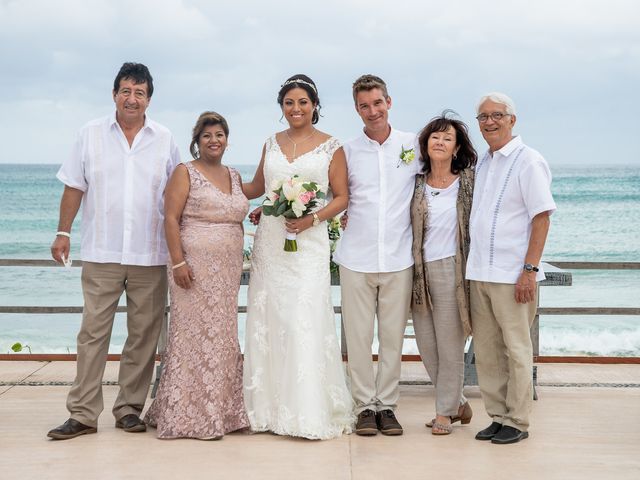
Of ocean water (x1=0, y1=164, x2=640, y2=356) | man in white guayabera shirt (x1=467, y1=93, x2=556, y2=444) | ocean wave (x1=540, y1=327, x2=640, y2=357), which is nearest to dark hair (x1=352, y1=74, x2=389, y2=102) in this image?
man in white guayabera shirt (x1=467, y1=93, x2=556, y2=444)

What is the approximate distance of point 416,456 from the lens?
4.88m

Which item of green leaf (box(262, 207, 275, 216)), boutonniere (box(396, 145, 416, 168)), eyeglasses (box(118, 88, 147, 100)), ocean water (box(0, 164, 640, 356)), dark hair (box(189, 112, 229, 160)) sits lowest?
ocean water (box(0, 164, 640, 356))

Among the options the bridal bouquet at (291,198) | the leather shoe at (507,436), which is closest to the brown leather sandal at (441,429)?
the leather shoe at (507,436)

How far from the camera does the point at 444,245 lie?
5.15 meters

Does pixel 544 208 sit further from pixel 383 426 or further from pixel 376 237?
pixel 383 426

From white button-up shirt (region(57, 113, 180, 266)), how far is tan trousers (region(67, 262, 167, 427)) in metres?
0.11

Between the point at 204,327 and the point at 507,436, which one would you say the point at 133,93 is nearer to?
Answer: the point at 204,327

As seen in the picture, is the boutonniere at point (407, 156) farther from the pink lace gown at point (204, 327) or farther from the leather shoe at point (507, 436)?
the leather shoe at point (507, 436)

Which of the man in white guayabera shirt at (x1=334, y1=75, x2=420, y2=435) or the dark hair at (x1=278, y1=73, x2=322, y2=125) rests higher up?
the dark hair at (x1=278, y1=73, x2=322, y2=125)

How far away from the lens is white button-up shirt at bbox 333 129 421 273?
5195 millimetres

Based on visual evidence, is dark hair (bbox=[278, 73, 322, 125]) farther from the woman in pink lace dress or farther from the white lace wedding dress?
the woman in pink lace dress

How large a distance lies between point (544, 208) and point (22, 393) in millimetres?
3679

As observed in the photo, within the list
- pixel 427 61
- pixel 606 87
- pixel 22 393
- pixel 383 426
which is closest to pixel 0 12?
pixel 427 61

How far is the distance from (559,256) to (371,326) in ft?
71.5
